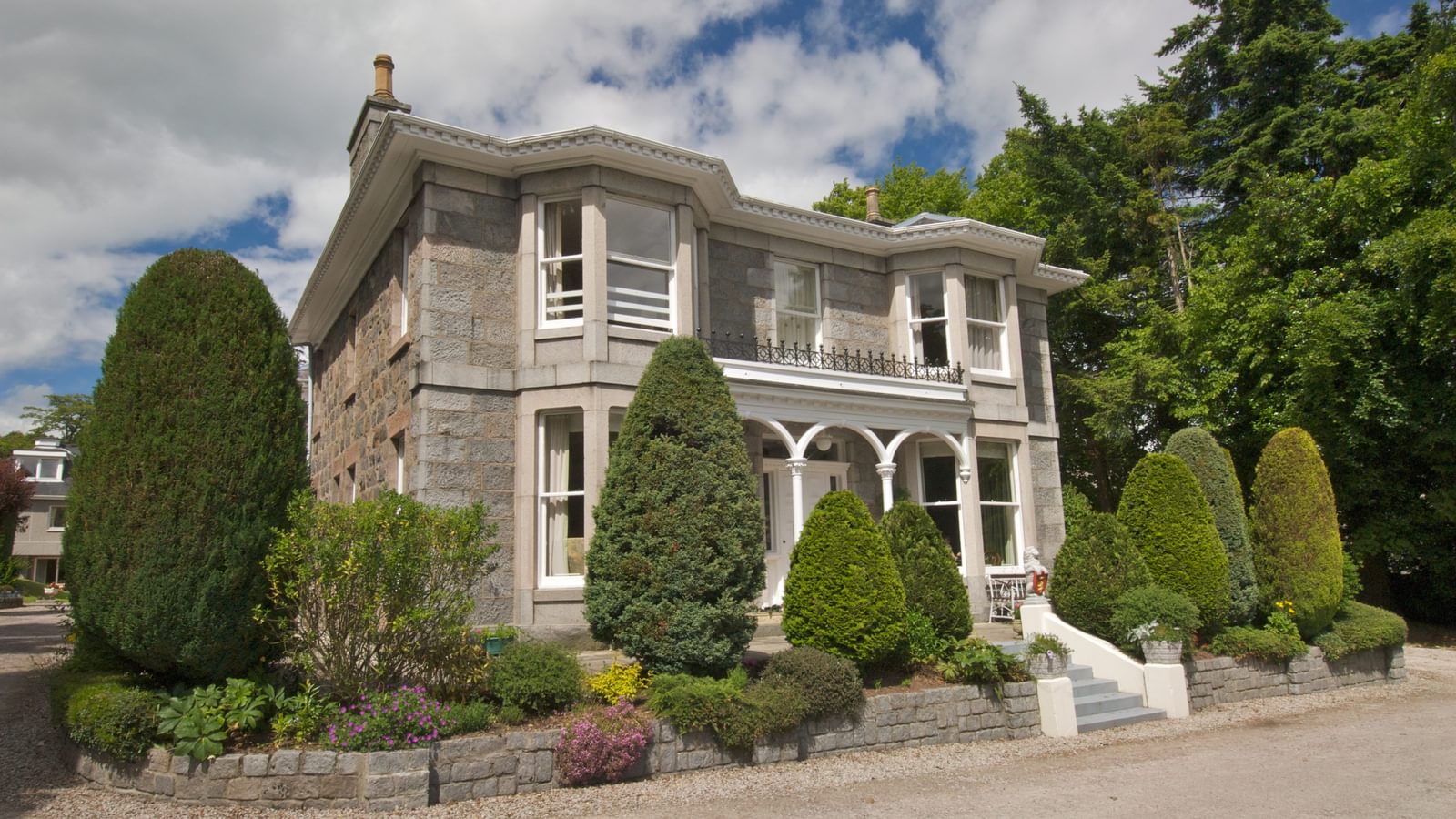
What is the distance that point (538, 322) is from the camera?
1175 centimetres

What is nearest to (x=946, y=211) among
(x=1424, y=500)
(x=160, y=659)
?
(x=1424, y=500)

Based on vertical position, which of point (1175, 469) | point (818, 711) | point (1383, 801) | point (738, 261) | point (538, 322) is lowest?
point (1383, 801)

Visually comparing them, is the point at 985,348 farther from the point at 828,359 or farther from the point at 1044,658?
the point at 1044,658

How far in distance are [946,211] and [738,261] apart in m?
17.5

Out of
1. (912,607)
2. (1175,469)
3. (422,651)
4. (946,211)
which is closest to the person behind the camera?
(422,651)

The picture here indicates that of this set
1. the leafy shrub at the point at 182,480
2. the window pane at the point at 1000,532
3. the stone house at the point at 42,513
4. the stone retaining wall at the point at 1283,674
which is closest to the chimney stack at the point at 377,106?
the leafy shrub at the point at 182,480

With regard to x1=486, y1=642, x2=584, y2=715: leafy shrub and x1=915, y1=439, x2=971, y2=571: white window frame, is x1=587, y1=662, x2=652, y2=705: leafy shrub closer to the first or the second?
x1=486, y1=642, x2=584, y2=715: leafy shrub

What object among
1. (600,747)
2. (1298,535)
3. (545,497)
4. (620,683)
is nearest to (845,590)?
(620,683)

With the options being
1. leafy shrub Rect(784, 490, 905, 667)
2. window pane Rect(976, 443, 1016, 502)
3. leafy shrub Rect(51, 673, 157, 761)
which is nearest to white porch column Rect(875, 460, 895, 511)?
window pane Rect(976, 443, 1016, 502)

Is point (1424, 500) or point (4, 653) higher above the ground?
point (1424, 500)

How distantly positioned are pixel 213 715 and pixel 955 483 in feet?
38.8

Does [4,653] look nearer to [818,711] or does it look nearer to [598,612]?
[598,612]

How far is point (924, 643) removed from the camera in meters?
9.27

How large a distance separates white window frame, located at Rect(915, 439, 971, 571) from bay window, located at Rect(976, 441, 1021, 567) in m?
0.51
